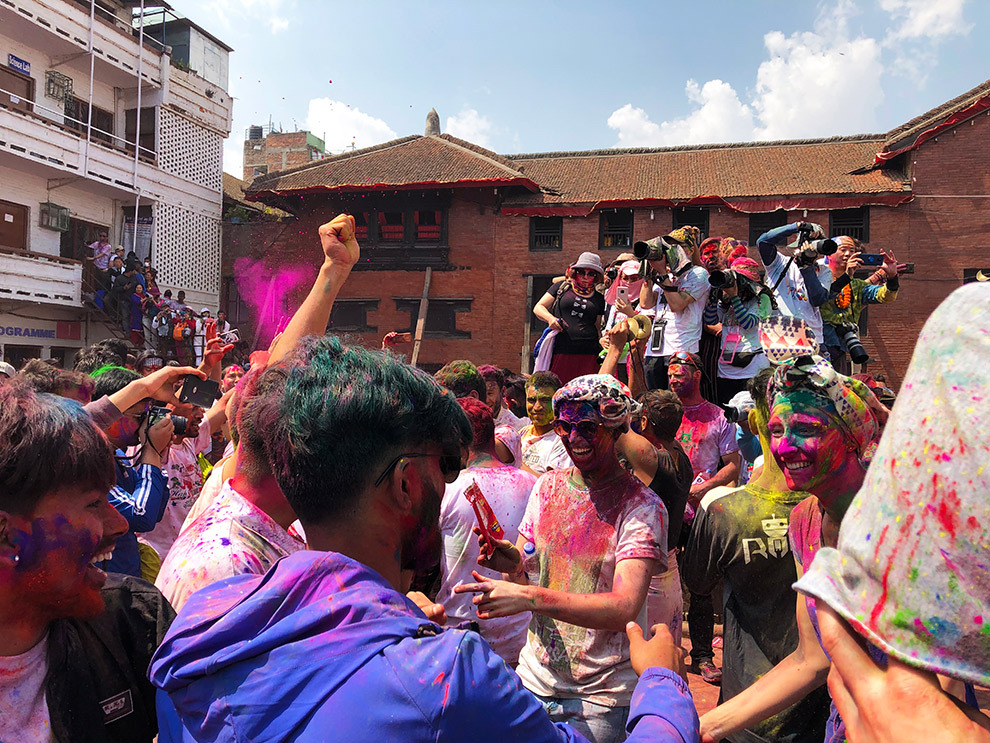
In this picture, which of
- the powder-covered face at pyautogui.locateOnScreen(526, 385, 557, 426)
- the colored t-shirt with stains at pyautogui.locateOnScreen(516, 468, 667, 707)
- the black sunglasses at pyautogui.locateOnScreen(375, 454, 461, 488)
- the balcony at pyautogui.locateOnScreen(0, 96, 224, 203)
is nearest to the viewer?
the black sunglasses at pyautogui.locateOnScreen(375, 454, 461, 488)

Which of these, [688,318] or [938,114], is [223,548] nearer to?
[688,318]

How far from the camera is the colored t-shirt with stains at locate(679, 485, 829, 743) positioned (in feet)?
7.87

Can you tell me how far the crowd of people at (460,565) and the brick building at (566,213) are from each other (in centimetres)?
1915

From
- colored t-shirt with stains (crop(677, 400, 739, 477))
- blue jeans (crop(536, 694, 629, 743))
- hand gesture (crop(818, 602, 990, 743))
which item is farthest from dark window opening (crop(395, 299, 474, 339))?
hand gesture (crop(818, 602, 990, 743))

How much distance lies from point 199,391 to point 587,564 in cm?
430

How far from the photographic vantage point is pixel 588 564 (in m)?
2.65

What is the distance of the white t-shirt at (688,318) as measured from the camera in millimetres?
5746

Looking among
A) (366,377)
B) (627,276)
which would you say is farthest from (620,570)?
(627,276)

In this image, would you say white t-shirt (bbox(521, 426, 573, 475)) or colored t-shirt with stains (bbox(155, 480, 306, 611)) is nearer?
colored t-shirt with stains (bbox(155, 480, 306, 611))

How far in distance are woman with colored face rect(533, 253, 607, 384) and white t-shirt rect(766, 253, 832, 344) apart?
71.3 inches

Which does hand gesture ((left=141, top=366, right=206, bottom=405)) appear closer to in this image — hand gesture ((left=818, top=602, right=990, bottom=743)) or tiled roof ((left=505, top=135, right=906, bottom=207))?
hand gesture ((left=818, top=602, right=990, bottom=743))

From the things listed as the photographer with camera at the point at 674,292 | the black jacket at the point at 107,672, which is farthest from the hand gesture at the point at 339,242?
the photographer with camera at the point at 674,292

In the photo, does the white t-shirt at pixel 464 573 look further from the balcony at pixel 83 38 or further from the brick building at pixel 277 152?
the brick building at pixel 277 152

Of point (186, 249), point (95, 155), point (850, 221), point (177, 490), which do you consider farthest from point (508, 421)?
point (186, 249)
